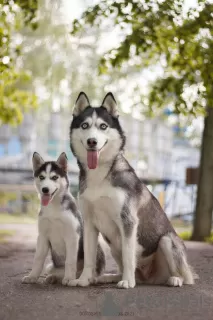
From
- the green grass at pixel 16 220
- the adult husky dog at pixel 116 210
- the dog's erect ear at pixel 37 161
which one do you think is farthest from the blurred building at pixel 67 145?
the adult husky dog at pixel 116 210

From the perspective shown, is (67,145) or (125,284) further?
(67,145)

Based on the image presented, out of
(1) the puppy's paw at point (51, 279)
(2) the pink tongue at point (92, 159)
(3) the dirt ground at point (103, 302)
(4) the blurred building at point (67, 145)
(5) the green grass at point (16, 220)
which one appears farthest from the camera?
(4) the blurred building at point (67, 145)

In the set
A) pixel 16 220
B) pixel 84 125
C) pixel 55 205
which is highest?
pixel 84 125

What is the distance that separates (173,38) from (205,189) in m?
2.84

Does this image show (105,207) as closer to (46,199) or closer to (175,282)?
(46,199)

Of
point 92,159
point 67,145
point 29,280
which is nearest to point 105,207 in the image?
point 92,159

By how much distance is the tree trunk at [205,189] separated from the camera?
388 inches

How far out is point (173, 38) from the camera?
9.11 m

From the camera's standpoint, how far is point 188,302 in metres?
4.24

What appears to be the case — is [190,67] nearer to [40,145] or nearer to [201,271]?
[201,271]

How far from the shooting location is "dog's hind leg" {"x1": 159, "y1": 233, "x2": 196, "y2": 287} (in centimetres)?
491

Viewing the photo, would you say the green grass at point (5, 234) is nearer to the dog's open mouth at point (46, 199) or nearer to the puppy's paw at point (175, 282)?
the dog's open mouth at point (46, 199)

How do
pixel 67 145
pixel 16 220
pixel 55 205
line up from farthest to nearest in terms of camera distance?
pixel 67 145
pixel 16 220
pixel 55 205

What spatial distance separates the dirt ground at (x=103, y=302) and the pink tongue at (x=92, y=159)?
3.56 feet
